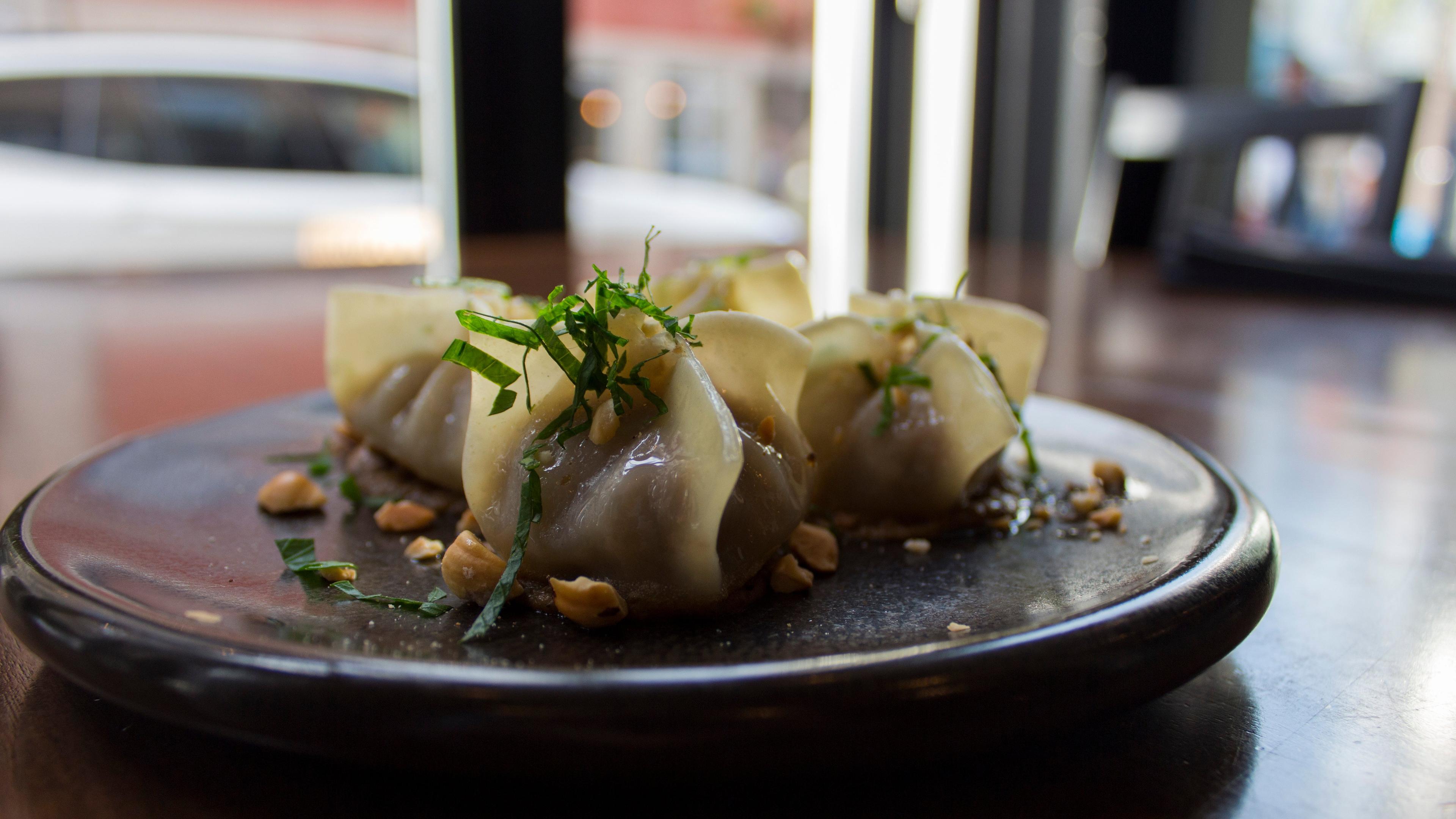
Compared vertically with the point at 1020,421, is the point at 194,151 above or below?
above

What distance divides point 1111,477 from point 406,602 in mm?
747

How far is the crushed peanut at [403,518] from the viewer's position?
3.50 ft

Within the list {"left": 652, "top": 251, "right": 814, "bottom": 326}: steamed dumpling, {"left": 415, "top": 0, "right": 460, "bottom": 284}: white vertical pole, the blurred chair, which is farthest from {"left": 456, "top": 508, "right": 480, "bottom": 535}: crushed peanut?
{"left": 415, "top": 0, "right": 460, "bottom": 284}: white vertical pole

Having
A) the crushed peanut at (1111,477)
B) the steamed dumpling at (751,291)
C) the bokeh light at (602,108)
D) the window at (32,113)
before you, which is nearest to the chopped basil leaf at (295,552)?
the steamed dumpling at (751,291)

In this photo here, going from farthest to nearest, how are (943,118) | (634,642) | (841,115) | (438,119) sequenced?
(841,115)
(943,118)
(438,119)
(634,642)

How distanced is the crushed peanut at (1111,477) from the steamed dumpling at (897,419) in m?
0.14

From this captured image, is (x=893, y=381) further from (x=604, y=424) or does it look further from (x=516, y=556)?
(x=516, y=556)

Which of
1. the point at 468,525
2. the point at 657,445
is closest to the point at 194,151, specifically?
the point at 468,525

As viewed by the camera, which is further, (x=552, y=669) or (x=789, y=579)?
(x=789, y=579)

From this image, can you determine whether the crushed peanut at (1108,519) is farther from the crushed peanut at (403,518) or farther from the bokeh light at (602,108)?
the bokeh light at (602,108)

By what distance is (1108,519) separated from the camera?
1049 millimetres

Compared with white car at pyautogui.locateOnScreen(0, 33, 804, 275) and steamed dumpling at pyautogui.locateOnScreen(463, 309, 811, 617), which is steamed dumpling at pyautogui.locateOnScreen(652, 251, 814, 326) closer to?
steamed dumpling at pyautogui.locateOnScreen(463, 309, 811, 617)

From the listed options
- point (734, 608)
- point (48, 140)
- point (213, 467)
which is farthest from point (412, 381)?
point (48, 140)

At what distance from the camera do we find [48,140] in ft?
19.0
